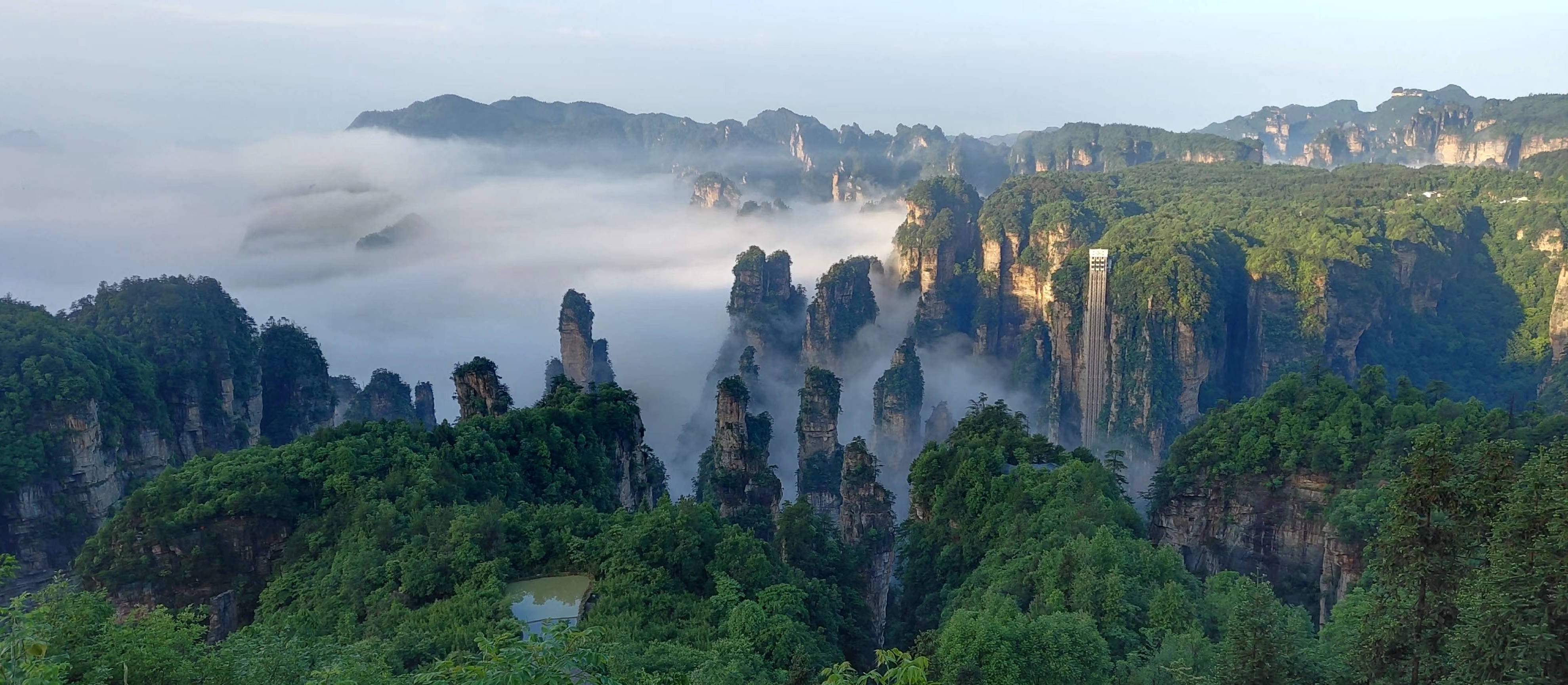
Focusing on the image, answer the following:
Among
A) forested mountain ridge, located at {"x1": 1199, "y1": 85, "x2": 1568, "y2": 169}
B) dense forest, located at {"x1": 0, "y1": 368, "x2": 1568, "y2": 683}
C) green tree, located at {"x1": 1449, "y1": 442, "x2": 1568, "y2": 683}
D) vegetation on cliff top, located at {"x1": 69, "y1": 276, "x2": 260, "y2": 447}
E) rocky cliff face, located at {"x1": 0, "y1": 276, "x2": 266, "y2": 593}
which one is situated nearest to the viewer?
green tree, located at {"x1": 1449, "y1": 442, "x2": 1568, "y2": 683}

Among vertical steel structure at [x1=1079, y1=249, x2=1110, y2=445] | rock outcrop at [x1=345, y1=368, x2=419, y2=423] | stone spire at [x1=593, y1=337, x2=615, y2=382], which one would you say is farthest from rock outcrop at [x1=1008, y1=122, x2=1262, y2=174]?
rock outcrop at [x1=345, y1=368, x2=419, y2=423]

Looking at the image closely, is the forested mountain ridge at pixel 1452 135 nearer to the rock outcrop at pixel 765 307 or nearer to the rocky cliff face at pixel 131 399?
the rock outcrop at pixel 765 307

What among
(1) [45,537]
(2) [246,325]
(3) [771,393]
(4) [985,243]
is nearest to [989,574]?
(1) [45,537]

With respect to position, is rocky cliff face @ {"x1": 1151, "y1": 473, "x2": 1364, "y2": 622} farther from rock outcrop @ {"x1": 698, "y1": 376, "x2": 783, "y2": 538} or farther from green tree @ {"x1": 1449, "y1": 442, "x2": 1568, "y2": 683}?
green tree @ {"x1": 1449, "y1": 442, "x2": 1568, "y2": 683}

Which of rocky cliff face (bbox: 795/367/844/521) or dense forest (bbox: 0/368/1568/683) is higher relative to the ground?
dense forest (bbox: 0/368/1568/683)

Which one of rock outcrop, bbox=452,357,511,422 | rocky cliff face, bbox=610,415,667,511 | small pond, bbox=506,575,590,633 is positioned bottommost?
rocky cliff face, bbox=610,415,667,511

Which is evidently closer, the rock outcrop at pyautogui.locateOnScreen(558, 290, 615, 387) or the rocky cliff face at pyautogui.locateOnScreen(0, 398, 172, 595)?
the rocky cliff face at pyautogui.locateOnScreen(0, 398, 172, 595)

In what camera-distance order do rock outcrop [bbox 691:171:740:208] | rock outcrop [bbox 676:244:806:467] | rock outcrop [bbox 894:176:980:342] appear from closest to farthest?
rock outcrop [bbox 676:244:806:467] < rock outcrop [bbox 894:176:980:342] < rock outcrop [bbox 691:171:740:208]

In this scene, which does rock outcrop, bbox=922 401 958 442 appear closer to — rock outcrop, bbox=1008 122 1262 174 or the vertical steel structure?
the vertical steel structure

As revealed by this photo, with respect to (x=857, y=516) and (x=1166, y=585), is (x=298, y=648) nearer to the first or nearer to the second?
(x=1166, y=585)
